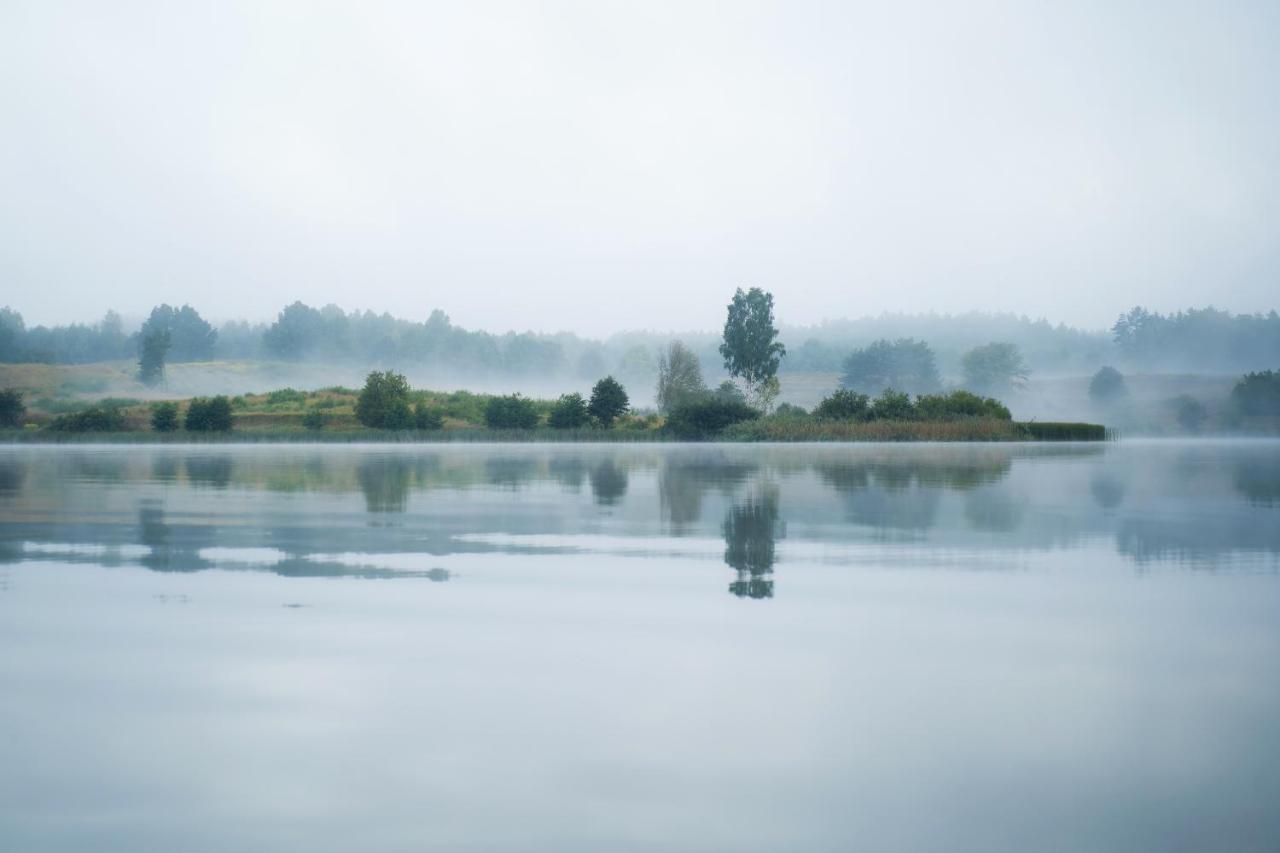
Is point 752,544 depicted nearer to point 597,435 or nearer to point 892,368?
point 597,435

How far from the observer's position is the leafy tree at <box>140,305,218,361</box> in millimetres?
130125

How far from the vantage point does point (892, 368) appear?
129 meters

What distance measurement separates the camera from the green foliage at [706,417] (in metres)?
58.5

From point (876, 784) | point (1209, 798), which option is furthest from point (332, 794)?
point (1209, 798)

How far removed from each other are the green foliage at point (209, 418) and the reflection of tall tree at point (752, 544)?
49.9m

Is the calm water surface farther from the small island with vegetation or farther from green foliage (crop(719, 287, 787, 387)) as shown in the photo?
green foliage (crop(719, 287, 787, 387))

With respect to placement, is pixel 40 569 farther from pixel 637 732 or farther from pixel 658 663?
pixel 637 732

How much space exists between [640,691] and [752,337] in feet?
228

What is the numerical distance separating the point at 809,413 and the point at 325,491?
47135 mm

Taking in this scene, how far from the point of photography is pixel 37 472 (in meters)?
24.0

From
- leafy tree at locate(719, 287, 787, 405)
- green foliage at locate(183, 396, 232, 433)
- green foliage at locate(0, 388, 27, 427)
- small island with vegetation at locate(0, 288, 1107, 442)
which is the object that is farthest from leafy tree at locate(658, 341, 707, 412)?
green foliage at locate(0, 388, 27, 427)

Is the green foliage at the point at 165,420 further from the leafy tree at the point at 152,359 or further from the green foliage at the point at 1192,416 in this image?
the green foliage at the point at 1192,416

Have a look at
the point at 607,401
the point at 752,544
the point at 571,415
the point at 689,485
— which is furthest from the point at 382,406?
the point at 752,544

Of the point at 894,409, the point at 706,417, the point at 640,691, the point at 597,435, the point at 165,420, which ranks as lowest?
the point at 640,691
